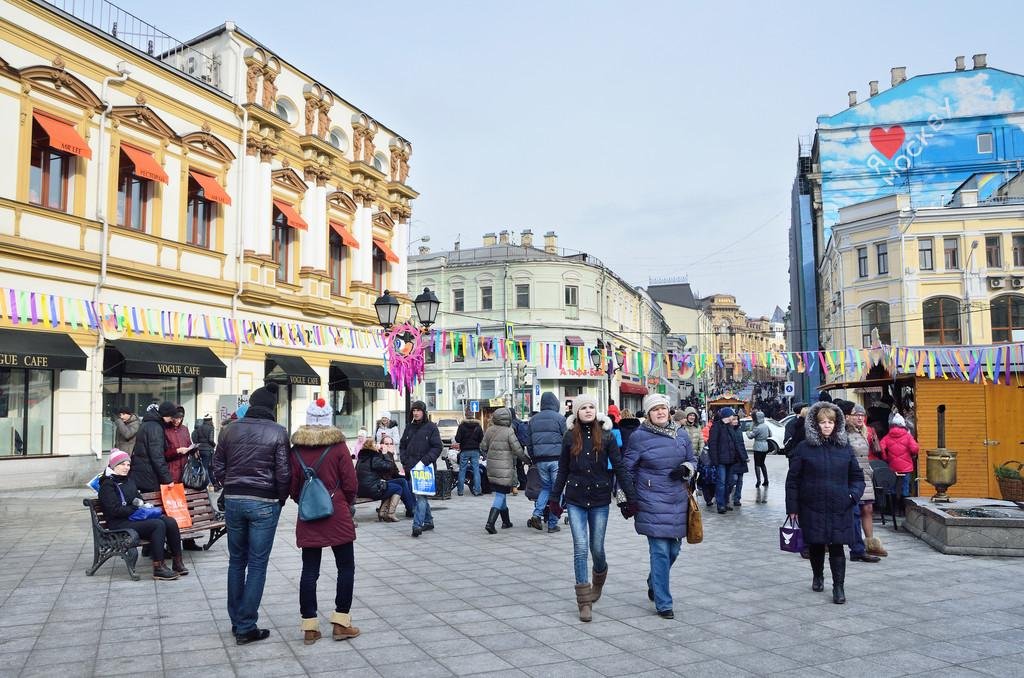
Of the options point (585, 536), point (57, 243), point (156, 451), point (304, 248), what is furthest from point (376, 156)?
point (585, 536)

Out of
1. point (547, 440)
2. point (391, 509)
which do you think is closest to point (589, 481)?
point (547, 440)

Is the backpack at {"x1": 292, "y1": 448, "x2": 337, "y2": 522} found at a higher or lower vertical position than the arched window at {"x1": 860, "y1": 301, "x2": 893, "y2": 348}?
lower

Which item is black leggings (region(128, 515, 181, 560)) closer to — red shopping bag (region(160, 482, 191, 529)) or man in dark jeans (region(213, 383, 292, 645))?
red shopping bag (region(160, 482, 191, 529))

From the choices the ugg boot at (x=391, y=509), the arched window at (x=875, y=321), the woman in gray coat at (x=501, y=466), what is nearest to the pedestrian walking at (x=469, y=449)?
the ugg boot at (x=391, y=509)

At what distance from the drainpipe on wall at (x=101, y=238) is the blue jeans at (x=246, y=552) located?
44.0 feet

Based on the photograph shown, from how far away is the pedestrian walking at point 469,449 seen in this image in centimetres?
1673

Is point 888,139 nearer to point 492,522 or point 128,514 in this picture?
point 492,522

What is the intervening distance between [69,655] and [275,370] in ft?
60.6

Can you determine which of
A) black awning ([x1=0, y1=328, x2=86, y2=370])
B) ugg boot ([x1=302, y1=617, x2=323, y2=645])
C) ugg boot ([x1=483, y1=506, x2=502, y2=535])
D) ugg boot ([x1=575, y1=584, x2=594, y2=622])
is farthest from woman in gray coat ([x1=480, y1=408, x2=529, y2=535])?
black awning ([x1=0, y1=328, x2=86, y2=370])

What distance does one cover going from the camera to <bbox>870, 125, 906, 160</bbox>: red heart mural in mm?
47188

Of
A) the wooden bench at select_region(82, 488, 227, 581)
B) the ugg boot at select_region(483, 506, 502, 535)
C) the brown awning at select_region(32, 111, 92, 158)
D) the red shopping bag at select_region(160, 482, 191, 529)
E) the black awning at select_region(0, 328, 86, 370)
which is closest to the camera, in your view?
the wooden bench at select_region(82, 488, 227, 581)

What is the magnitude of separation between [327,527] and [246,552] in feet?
2.34

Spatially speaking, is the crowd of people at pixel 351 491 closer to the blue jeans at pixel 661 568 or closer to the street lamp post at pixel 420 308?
the blue jeans at pixel 661 568

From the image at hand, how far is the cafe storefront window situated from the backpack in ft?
41.0
